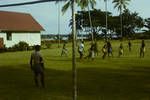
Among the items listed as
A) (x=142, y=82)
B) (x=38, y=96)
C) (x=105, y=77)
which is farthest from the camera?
(x=105, y=77)

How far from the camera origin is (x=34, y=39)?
74.2 meters

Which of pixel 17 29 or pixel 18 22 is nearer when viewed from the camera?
pixel 17 29

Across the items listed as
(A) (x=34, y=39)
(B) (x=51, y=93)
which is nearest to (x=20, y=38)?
(A) (x=34, y=39)

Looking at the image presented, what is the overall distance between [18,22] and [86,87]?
5315 centimetres

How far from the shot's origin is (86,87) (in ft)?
66.0

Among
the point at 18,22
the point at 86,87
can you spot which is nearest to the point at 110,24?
the point at 18,22

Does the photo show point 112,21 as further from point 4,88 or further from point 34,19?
point 4,88

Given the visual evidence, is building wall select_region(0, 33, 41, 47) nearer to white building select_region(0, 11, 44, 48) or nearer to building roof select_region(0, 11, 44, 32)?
white building select_region(0, 11, 44, 48)

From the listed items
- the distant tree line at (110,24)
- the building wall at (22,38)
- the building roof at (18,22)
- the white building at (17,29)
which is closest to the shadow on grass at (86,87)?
the white building at (17,29)

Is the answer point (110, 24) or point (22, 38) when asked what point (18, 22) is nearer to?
point (22, 38)

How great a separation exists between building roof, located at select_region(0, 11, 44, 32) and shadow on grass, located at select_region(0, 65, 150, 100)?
43.4 m

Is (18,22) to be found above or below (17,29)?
above

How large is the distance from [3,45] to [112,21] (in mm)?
53965

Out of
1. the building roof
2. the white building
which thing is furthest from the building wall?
the building roof
